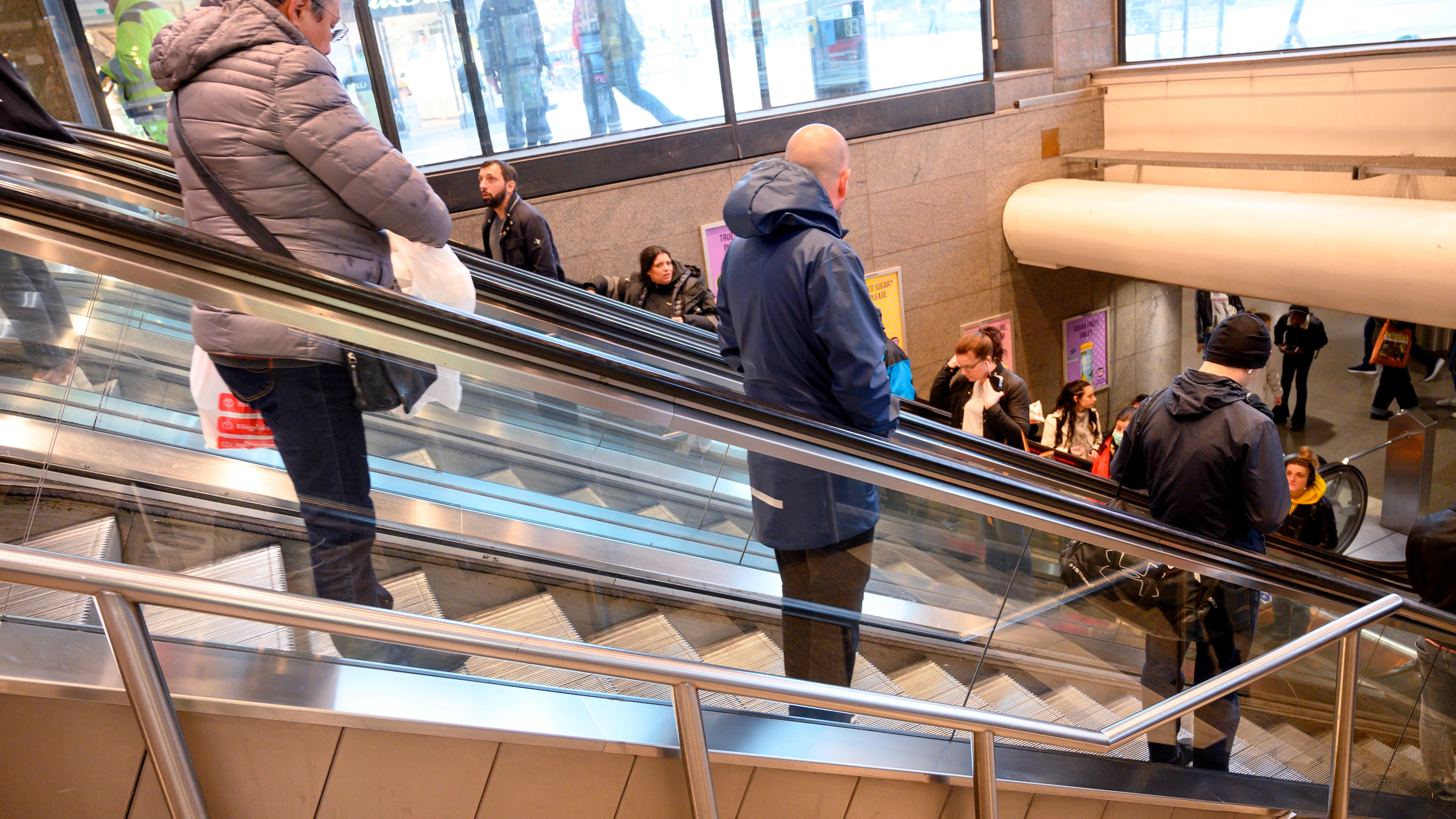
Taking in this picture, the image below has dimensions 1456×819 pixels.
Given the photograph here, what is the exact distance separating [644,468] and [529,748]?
0.87 meters

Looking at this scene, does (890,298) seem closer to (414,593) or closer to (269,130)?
(269,130)

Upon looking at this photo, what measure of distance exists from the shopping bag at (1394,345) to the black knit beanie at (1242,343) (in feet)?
26.0

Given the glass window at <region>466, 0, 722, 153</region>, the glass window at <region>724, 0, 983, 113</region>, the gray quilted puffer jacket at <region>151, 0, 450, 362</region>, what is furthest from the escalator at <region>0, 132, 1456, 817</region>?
the glass window at <region>724, 0, 983, 113</region>

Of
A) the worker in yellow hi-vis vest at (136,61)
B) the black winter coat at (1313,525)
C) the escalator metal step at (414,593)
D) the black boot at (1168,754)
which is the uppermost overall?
the worker in yellow hi-vis vest at (136,61)

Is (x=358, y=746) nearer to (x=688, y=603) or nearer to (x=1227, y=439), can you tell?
(x=688, y=603)

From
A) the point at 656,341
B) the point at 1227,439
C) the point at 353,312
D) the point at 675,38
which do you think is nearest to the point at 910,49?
the point at 675,38

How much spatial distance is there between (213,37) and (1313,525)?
664 cm

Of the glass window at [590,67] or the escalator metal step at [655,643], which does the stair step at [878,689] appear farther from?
the glass window at [590,67]

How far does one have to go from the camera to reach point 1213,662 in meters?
2.99

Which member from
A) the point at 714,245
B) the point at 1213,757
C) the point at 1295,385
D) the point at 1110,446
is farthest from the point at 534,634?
the point at 1295,385

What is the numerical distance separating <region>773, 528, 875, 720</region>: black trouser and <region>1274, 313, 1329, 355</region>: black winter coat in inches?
384

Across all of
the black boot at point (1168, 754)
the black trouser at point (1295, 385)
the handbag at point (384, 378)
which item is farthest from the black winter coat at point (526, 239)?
the black trouser at point (1295, 385)

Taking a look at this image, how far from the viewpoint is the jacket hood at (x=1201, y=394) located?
310cm

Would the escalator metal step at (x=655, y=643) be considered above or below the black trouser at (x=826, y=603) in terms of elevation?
above
